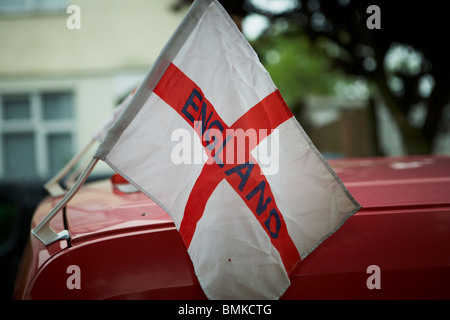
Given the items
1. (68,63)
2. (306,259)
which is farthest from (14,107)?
(306,259)

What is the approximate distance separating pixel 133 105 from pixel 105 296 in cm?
63

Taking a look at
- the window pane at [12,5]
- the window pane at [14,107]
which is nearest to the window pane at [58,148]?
the window pane at [14,107]

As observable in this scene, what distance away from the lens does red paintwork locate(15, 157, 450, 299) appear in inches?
49.3

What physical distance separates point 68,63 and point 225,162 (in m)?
7.78

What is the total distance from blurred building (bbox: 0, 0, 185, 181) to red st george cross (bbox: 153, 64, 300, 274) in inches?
267

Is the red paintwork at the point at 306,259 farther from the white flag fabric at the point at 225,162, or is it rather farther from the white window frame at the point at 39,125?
the white window frame at the point at 39,125

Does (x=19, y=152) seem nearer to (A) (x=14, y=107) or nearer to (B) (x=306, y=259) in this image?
(A) (x=14, y=107)

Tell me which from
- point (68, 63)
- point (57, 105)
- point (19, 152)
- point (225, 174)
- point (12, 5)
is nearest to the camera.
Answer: point (225, 174)

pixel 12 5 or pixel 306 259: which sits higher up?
pixel 12 5

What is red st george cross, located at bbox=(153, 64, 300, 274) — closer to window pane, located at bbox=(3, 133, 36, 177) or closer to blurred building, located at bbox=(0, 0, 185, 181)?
blurred building, located at bbox=(0, 0, 185, 181)

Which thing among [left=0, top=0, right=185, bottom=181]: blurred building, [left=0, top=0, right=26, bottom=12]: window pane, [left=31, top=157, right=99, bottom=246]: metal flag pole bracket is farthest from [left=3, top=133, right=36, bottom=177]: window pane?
[left=31, top=157, right=99, bottom=246]: metal flag pole bracket

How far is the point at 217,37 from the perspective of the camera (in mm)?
1365

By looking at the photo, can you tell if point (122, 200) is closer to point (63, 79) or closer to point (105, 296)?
point (105, 296)

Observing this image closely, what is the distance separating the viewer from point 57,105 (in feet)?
27.2
